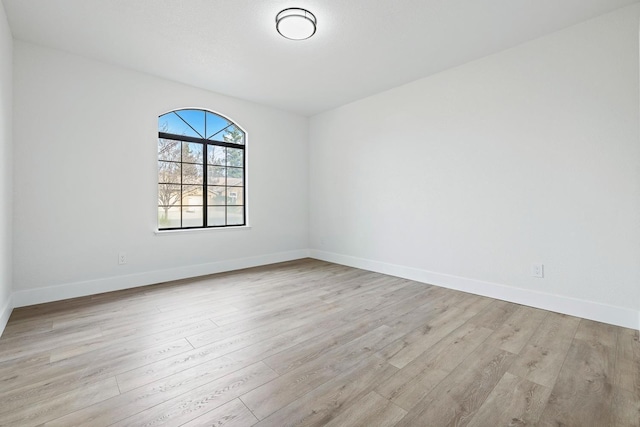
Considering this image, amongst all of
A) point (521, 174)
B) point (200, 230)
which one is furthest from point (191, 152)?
point (521, 174)

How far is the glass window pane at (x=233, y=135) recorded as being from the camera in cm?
452

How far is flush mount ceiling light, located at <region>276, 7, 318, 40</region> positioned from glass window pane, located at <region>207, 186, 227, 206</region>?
249cm

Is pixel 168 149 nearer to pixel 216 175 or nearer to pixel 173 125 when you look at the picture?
pixel 173 125

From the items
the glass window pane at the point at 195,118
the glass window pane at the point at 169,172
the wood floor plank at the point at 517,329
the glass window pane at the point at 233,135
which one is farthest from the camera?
the glass window pane at the point at 233,135

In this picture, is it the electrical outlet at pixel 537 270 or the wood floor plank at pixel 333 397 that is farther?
the electrical outlet at pixel 537 270

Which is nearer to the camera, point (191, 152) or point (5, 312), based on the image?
point (5, 312)

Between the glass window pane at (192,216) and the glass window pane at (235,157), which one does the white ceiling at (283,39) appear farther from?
the glass window pane at (192,216)

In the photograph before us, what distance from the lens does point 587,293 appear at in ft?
8.51

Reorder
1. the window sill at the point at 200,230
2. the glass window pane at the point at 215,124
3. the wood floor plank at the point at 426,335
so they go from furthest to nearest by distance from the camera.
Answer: the glass window pane at the point at 215,124, the window sill at the point at 200,230, the wood floor plank at the point at 426,335

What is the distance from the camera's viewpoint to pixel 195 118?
420cm

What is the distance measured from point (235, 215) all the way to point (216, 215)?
31 cm

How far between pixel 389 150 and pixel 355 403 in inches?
132

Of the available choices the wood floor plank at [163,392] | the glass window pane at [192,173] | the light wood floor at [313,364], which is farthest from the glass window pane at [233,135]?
the wood floor plank at [163,392]

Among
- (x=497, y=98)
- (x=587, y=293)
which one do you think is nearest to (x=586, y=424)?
(x=587, y=293)
